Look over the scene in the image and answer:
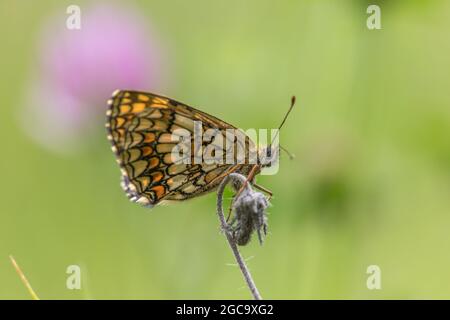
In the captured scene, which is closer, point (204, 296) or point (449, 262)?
point (204, 296)

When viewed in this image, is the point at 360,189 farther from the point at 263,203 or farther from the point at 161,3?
the point at 161,3

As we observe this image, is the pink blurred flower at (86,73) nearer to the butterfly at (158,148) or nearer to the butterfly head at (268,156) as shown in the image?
the butterfly at (158,148)

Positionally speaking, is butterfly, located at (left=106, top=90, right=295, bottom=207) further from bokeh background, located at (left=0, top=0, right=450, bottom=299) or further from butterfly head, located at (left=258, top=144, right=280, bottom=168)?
bokeh background, located at (left=0, top=0, right=450, bottom=299)

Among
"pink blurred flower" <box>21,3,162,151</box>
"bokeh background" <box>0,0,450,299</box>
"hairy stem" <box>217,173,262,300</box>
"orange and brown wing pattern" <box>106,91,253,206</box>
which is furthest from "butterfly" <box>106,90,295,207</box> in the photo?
"pink blurred flower" <box>21,3,162,151</box>

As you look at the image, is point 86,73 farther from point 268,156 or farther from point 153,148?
point 268,156

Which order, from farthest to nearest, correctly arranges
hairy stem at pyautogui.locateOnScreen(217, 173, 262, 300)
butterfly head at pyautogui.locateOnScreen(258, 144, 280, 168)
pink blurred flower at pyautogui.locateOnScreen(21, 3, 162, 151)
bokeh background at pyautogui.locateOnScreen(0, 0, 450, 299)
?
pink blurred flower at pyautogui.locateOnScreen(21, 3, 162, 151)
bokeh background at pyautogui.locateOnScreen(0, 0, 450, 299)
butterfly head at pyautogui.locateOnScreen(258, 144, 280, 168)
hairy stem at pyautogui.locateOnScreen(217, 173, 262, 300)

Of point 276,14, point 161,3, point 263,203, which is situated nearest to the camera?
point 263,203

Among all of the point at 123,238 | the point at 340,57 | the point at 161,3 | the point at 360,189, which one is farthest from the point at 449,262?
the point at 161,3
